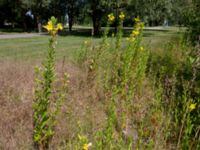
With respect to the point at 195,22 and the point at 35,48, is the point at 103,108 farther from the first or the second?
the point at 35,48

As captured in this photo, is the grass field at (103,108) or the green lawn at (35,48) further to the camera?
the green lawn at (35,48)

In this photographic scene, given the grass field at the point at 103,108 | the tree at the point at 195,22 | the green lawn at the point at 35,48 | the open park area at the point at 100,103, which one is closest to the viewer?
the open park area at the point at 100,103

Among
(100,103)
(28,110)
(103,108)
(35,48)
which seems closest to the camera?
(28,110)

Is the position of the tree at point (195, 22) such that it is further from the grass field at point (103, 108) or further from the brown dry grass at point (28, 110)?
the brown dry grass at point (28, 110)

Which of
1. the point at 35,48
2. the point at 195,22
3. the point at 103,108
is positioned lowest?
the point at 103,108

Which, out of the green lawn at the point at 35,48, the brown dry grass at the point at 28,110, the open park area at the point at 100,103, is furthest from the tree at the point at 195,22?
the brown dry grass at the point at 28,110

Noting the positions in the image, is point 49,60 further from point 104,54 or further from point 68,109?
A: point 104,54

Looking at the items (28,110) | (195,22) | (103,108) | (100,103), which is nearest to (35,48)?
(195,22)

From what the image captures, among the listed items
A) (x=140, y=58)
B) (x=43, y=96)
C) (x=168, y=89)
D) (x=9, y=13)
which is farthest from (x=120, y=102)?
(x=9, y=13)

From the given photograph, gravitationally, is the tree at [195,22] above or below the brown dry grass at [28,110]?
above

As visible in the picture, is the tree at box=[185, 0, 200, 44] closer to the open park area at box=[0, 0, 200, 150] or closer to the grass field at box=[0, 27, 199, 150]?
the open park area at box=[0, 0, 200, 150]

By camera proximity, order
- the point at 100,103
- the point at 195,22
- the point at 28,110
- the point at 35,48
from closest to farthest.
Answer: the point at 28,110
the point at 100,103
the point at 195,22
the point at 35,48

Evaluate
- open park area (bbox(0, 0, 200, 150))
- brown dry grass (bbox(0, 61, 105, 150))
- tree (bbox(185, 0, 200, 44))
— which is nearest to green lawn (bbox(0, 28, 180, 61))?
tree (bbox(185, 0, 200, 44))

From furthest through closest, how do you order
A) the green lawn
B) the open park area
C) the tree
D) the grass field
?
1. the green lawn
2. the tree
3. the grass field
4. the open park area
